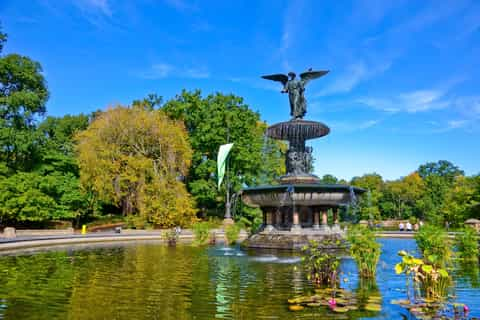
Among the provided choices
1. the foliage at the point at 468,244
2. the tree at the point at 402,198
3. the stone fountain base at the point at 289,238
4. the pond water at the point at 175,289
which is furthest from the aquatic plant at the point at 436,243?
the tree at the point at 402,198

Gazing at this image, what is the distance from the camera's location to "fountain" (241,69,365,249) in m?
17.0

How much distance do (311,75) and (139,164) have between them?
20025 millimetres

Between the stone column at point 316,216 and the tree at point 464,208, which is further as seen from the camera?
the tree at point 464,208

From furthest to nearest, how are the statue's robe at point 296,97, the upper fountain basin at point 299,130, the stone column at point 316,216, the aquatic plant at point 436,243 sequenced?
the statue's robe at point 296,97 → the upper fountain basin at point 299,130 → the stone column at point 316,216 → the aquatic plant at point 436,243

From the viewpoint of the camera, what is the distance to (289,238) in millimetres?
16734

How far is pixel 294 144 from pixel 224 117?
22.4 meters

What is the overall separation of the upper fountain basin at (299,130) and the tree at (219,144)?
20.0m

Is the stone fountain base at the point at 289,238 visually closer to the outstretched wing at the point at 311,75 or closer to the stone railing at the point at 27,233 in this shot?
the outstretched wing at the point at 311,75

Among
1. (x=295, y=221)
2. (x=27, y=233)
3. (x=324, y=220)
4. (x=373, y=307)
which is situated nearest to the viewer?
(x=373, y=307)

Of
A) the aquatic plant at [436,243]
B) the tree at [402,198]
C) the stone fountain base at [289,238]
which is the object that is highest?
the tree at [402,198]

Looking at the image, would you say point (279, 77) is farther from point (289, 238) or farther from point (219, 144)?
point (219, 144)

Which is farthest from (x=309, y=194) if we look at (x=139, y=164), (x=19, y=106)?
(x=19, y=106)

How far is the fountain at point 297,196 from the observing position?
17031mm

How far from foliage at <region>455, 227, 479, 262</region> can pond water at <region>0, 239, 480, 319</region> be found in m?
1.55
